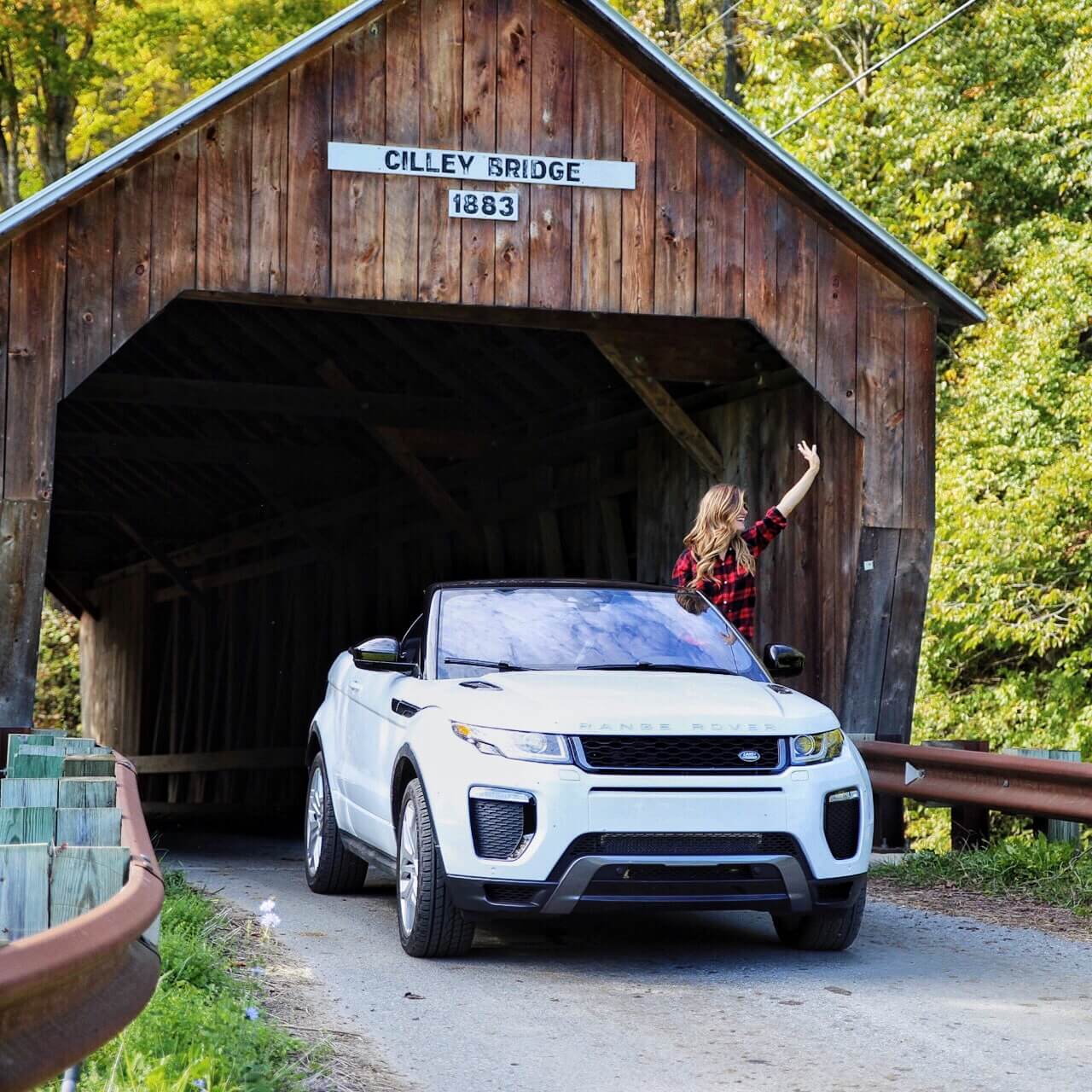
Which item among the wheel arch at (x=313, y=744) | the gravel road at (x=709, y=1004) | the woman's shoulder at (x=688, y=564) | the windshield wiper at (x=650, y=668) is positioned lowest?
the gravel road at (x=709, y=1004)

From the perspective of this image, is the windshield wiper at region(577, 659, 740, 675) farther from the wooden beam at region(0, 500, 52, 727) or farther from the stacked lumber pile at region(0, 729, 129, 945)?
the wooden beam at region(0, 500, 52, 727)

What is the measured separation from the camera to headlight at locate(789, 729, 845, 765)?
657 cm

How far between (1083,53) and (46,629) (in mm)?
26774

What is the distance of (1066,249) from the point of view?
21.6 metres

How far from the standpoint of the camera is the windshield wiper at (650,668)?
732 centimetres

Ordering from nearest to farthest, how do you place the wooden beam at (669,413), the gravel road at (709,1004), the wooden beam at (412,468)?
the gravel road at (709,1004), the wooden beam at (669,413), the wooden beam at (412,468)

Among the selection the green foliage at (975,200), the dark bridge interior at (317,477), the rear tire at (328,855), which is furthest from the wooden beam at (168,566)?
the rear tire at (328,855)

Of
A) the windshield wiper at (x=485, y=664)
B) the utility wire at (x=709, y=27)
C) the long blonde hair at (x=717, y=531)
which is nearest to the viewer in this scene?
the windshield wiper at (x=485, y=664)

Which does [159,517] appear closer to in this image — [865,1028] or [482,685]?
[482,685]

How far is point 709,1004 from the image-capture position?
5.87 meters

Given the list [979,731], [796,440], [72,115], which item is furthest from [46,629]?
[796,440]

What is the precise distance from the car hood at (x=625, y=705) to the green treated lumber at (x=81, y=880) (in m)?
2.74

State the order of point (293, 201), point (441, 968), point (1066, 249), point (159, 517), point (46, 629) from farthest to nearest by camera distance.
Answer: point (46, 629)
point (159, 517)
point (1066, 249)
point (293, 201)
point (441, 968)

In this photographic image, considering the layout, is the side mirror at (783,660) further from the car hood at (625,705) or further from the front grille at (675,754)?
the front grille at (675,754)
